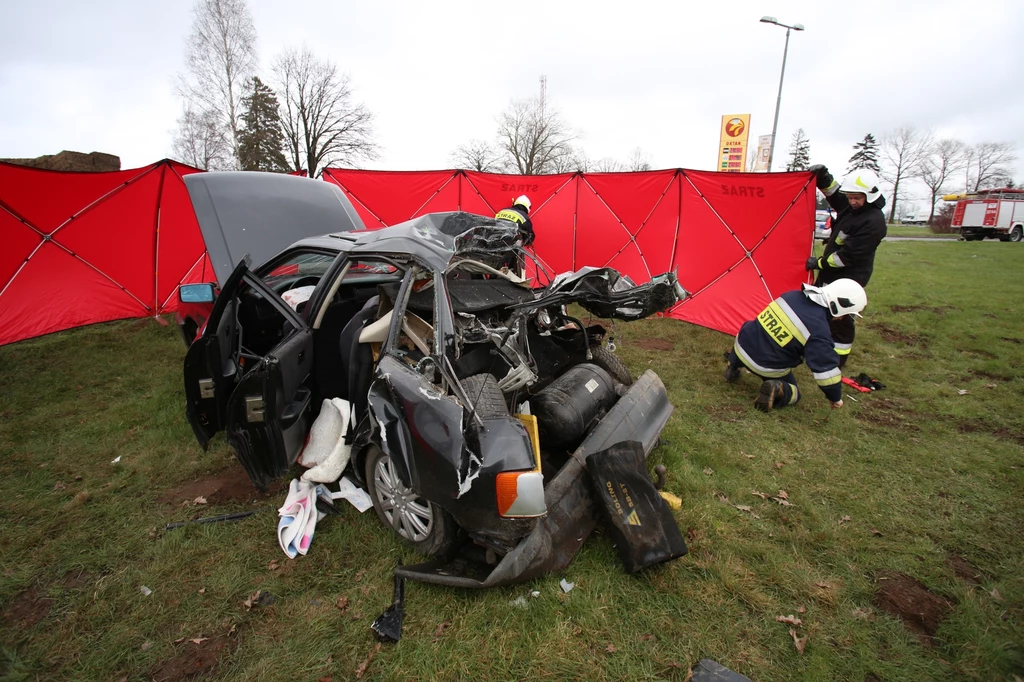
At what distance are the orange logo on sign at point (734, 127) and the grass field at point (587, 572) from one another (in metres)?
20.5

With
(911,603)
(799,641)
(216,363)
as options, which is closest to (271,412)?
(216,363)

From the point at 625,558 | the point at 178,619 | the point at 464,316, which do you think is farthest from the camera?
the point at 464,316

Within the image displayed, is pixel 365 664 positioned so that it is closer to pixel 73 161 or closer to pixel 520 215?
pixel 520 215

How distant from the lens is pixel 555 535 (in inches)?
91.7

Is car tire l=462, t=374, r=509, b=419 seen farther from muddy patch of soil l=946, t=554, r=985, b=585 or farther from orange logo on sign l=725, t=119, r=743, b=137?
orange logo on sign l=725, t=119, r=743, b=137

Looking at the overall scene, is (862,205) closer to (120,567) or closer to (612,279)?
(612,279)

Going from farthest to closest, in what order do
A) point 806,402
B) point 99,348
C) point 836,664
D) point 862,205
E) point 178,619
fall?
point 99,348, point 862,205, point 806,402, point 178,619, point 836,664

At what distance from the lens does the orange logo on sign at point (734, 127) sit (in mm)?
21312

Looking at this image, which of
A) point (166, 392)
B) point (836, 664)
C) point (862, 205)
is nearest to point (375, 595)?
point (836, 664)

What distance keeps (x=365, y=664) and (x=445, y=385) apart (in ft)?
3.89

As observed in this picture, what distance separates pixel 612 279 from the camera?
3416mm

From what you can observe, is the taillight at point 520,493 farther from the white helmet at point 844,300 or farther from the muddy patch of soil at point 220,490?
the white helmet at point 844,300

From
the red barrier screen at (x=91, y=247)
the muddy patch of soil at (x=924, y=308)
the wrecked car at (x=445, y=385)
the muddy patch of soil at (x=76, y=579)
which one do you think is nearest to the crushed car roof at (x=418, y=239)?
the wrecked car at (x=445, y=385)

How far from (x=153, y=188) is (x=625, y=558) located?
8.34 metres
